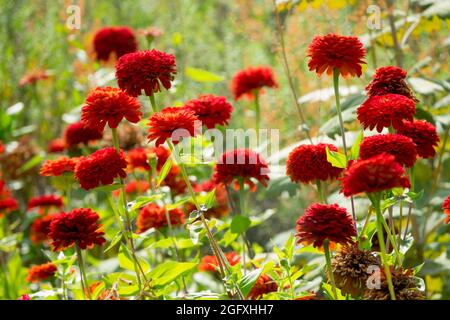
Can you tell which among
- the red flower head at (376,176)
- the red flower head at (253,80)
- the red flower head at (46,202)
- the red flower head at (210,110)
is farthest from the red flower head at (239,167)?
the red flower head at (46,202)

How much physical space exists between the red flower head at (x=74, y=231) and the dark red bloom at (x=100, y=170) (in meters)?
0.08

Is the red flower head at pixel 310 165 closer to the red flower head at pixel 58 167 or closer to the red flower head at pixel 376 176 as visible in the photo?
the red flower head at pixel 376 176

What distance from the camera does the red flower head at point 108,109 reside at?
0.86m

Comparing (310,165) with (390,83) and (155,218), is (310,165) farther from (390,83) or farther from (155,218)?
(155,218)

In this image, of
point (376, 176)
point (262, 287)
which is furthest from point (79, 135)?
point (376, 176)

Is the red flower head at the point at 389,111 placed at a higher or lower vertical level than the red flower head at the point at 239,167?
higher

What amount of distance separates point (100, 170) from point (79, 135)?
617 mm

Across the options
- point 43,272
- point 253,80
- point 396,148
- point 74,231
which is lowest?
point 43,272

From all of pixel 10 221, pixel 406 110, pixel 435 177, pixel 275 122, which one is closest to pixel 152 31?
pixel 275 122

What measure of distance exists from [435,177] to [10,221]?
4.26 ft

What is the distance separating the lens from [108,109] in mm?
865

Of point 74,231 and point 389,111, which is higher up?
point 389,111

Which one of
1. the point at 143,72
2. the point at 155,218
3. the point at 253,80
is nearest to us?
the point at 143,72

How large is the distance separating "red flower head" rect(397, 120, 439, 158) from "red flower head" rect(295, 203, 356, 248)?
6.5 inches
